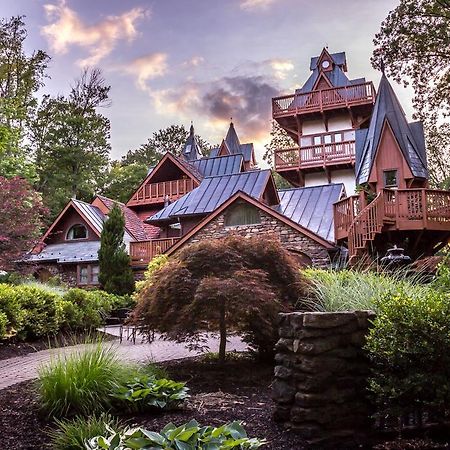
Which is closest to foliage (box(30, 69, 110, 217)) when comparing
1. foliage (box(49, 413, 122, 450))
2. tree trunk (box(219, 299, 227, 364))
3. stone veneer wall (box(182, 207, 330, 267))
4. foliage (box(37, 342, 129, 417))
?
stone veneer wall (box(182, 207, 330, 267))

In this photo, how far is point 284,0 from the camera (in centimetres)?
1123

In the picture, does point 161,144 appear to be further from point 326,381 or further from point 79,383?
point 326,381

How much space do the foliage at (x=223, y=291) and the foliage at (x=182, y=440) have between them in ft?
8.86

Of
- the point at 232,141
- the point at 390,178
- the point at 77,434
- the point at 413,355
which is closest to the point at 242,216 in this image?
the point at 390,178

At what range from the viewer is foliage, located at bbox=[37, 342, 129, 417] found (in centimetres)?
446

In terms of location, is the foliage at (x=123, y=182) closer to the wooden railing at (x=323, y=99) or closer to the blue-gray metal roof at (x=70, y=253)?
the blue-gray metal roof at (x=70, y=253)

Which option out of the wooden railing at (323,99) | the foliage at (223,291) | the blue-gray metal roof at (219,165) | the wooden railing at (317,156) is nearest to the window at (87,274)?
the blue-gray metal roof at (219,165)

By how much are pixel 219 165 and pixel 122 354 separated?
23142 millimetres

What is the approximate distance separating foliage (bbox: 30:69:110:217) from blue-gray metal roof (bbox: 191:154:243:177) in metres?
8.87

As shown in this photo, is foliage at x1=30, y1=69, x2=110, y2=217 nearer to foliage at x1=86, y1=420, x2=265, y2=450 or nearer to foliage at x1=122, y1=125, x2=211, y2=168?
foliage at x1=122, y1=125, x2=211, y2=168

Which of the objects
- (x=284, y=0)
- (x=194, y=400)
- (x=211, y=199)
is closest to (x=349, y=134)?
(x=211, y=199)

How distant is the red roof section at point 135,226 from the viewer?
1001 inches

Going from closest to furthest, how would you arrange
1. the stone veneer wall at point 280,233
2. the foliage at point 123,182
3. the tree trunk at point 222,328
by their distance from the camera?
the tree trunk at point 222,328, the stone veneer wall at point 280,233, the foliage at point 123,182

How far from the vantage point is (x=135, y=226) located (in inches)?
1030
